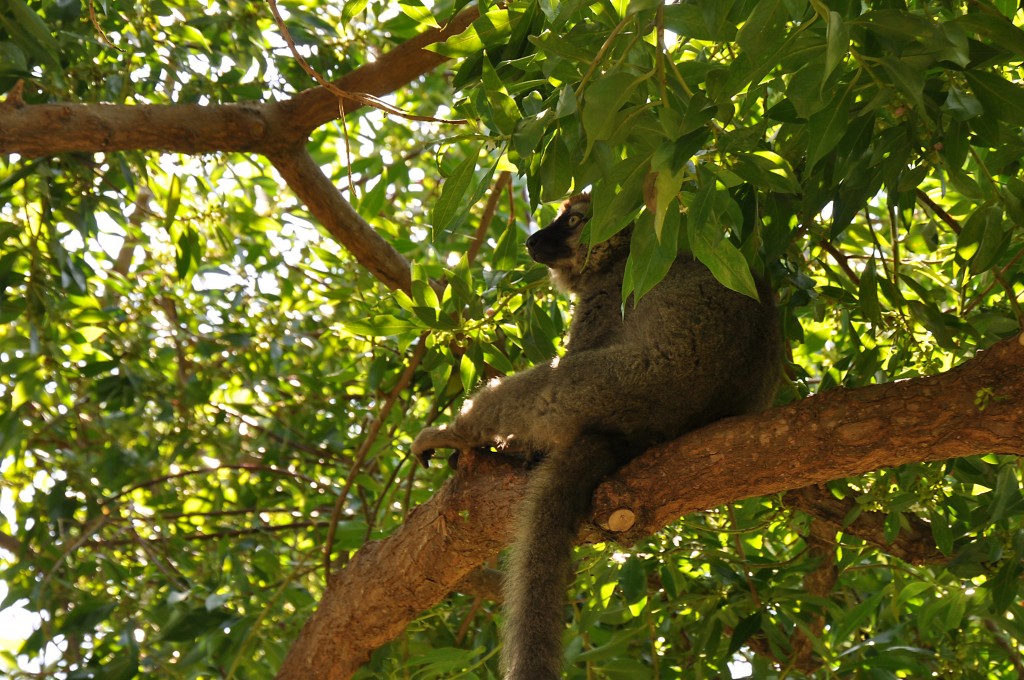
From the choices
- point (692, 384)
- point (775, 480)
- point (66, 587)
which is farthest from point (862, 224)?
point (66, 587)

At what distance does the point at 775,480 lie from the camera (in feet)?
10.9

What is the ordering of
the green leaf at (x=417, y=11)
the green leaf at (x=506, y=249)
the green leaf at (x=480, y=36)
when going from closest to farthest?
1. the green leaf at (x=480, y=36)
2. the green leaf at (x=417, y=11)
3. the green leaf at (x=506, y=249)

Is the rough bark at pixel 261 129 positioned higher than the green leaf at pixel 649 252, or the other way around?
the rough bark at pixel 261 129

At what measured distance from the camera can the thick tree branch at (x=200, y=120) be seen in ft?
14.6

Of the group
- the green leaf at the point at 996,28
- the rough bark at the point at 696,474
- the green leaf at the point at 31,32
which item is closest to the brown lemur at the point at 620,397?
the rough bark at the point at 696,474

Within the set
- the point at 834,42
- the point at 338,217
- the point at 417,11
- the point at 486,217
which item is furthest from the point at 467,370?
the point at 834,42

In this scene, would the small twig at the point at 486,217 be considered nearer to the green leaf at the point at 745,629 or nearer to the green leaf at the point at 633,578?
the green leaf at the point at 633,578

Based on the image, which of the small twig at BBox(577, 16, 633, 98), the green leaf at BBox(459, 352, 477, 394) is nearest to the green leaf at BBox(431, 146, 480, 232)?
the small twig at BBox(577, 16, 633, 98)

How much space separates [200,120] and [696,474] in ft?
9.76

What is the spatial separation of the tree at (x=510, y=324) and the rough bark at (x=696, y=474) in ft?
0.04

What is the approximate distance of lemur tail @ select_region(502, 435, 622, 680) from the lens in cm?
338

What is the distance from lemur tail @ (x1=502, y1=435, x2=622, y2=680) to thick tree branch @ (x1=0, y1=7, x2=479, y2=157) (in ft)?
6.86

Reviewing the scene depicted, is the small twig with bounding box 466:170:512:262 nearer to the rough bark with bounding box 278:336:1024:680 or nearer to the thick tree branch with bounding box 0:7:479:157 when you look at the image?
the thick tree branch with bounding box 0:7:479:157

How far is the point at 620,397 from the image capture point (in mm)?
3971
